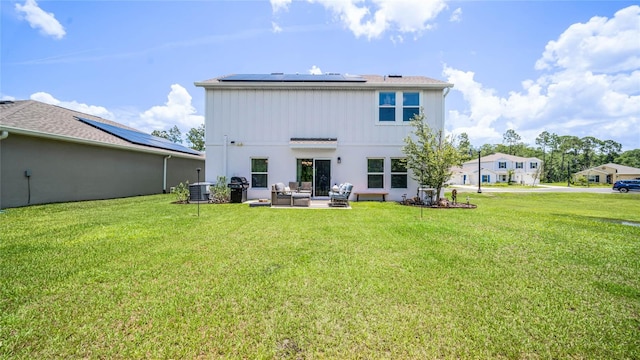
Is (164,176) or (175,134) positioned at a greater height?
(175,134)

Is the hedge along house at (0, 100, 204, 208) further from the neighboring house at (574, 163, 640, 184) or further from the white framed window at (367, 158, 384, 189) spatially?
the neighboring house at (574, 163, 640, 184)

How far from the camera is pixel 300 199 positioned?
33.9 ft

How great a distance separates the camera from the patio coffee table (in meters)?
10.3

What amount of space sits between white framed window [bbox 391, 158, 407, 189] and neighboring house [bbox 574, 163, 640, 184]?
194ft

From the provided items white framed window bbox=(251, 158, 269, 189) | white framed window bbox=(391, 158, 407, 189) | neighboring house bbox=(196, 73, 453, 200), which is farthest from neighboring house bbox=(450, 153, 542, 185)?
white framed window bbox=(251, 158, 269, 189)

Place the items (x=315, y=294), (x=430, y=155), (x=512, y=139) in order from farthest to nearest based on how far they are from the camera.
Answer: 1. (x=512, y=139)
2. (x=430, y=155)
3. (x=315, y=294)

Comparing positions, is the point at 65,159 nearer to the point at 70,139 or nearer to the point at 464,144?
the point at 70,139

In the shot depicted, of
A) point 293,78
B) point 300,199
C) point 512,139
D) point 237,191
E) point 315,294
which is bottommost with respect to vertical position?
point 315,294

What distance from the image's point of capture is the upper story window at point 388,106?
1265 centimetres

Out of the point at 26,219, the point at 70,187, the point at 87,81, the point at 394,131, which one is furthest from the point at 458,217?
the point at 87,81

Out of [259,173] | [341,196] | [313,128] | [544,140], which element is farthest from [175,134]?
[544,140]

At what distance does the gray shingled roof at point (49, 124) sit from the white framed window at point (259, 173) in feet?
21.4

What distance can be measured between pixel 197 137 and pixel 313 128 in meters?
37.1

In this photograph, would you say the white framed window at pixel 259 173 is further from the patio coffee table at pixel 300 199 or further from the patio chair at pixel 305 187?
the patio coffee table at pixel 300 199
